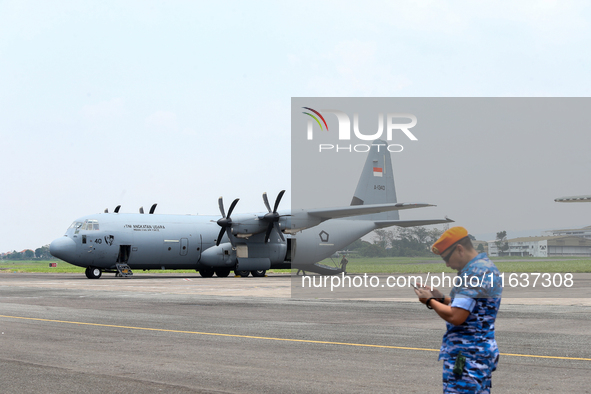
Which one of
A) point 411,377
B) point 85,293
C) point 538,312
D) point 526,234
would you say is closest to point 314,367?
point 411,377

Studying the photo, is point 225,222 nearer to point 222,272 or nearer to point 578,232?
point 222,272

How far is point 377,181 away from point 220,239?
13.9 metres

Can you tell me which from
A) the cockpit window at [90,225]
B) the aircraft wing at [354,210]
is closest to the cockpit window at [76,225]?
the cockpit window at [90,225]

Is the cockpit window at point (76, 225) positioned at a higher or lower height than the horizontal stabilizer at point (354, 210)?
lower

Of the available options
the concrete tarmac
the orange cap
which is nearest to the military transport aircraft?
the concrete tarmac

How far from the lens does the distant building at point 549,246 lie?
27775mm

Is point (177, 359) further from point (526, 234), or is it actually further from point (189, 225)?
point (189, 225)

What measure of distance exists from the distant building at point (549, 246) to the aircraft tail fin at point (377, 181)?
572 inches

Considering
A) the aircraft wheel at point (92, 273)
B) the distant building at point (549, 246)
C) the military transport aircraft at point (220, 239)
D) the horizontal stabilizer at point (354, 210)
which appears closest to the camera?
the distant building at point (549, 246)

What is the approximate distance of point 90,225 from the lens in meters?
39.7

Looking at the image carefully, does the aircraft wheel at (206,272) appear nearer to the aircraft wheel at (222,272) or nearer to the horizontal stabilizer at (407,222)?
the aircraft wheel at (222,272)

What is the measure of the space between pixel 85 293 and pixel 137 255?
15254 mm

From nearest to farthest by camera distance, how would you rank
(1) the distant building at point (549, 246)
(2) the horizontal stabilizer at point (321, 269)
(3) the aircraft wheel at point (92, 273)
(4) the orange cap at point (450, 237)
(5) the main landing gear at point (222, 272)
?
1. (4) the orange cap at point (450, 237)
2. (1) the distant building at point (549, 246)
3. (3) the aircraft wheel at point (92, 273)
4. (5) the main landing gear at point (222, 272)
5. (2) the horizontal stabilizer at point (321, 269)

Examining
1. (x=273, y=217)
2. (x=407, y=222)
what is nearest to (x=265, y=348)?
(x=273, y=217)
